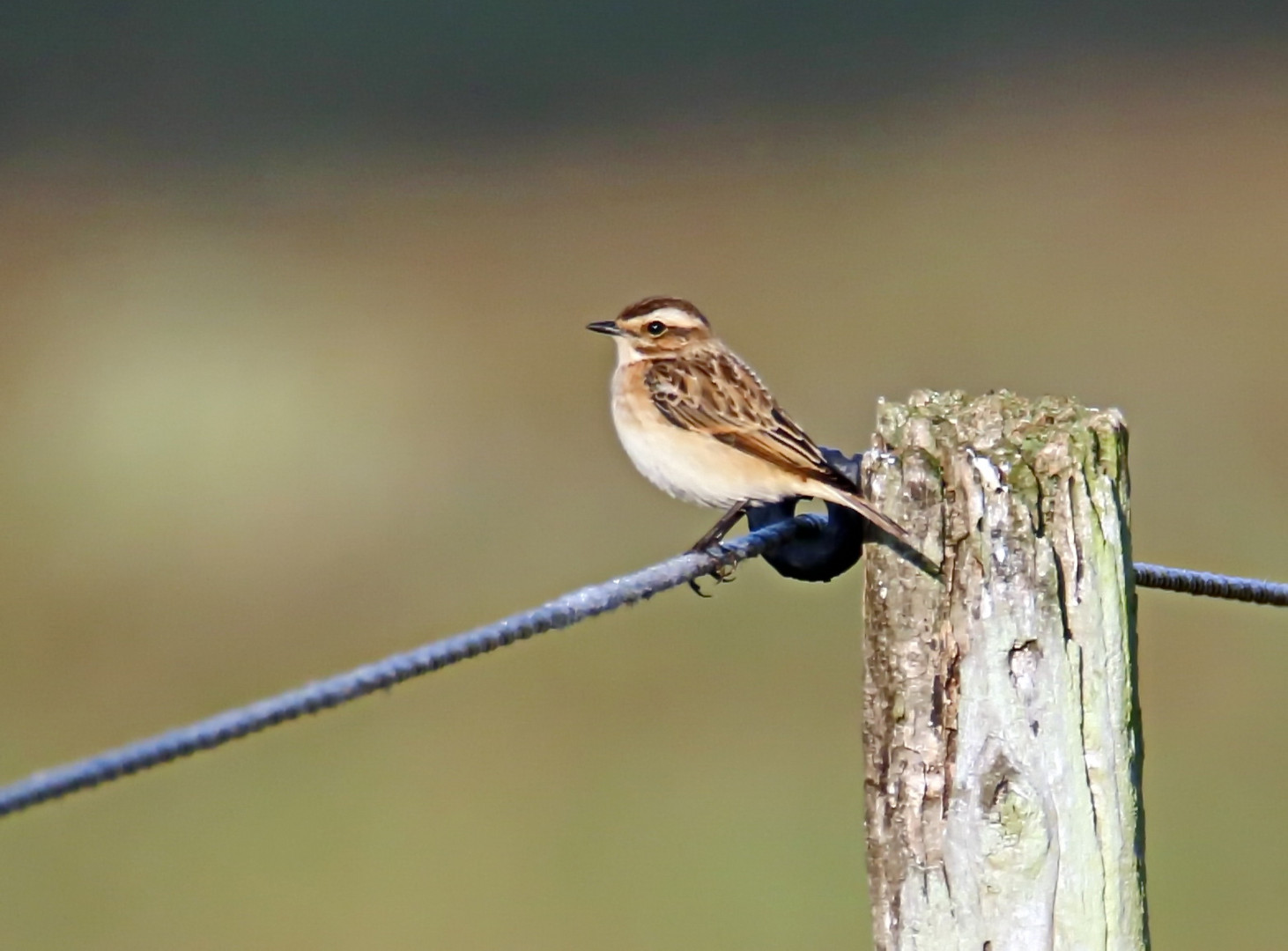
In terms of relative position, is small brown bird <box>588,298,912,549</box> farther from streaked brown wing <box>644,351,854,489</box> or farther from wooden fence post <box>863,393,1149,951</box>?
wooden fence post <box>863,393,1149,951</box>

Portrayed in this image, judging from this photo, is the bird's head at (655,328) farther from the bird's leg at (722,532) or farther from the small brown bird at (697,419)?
the bird's leg at (722,532)

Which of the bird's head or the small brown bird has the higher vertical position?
the bird's head

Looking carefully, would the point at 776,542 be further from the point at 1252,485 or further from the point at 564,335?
the point at 564,335

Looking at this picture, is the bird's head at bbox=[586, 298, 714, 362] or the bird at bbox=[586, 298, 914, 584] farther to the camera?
the bird's head at bbox=[586, 298, 714, 362]

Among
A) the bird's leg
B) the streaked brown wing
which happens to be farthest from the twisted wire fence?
the streaked brown wing

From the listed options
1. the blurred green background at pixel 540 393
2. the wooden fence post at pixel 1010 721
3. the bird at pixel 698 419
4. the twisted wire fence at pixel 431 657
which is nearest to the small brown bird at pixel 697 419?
the bird at pixel 698 419

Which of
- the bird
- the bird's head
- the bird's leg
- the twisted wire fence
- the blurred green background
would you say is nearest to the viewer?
the twisted wire fence

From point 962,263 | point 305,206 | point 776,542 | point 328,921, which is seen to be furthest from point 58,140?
point 776,542
